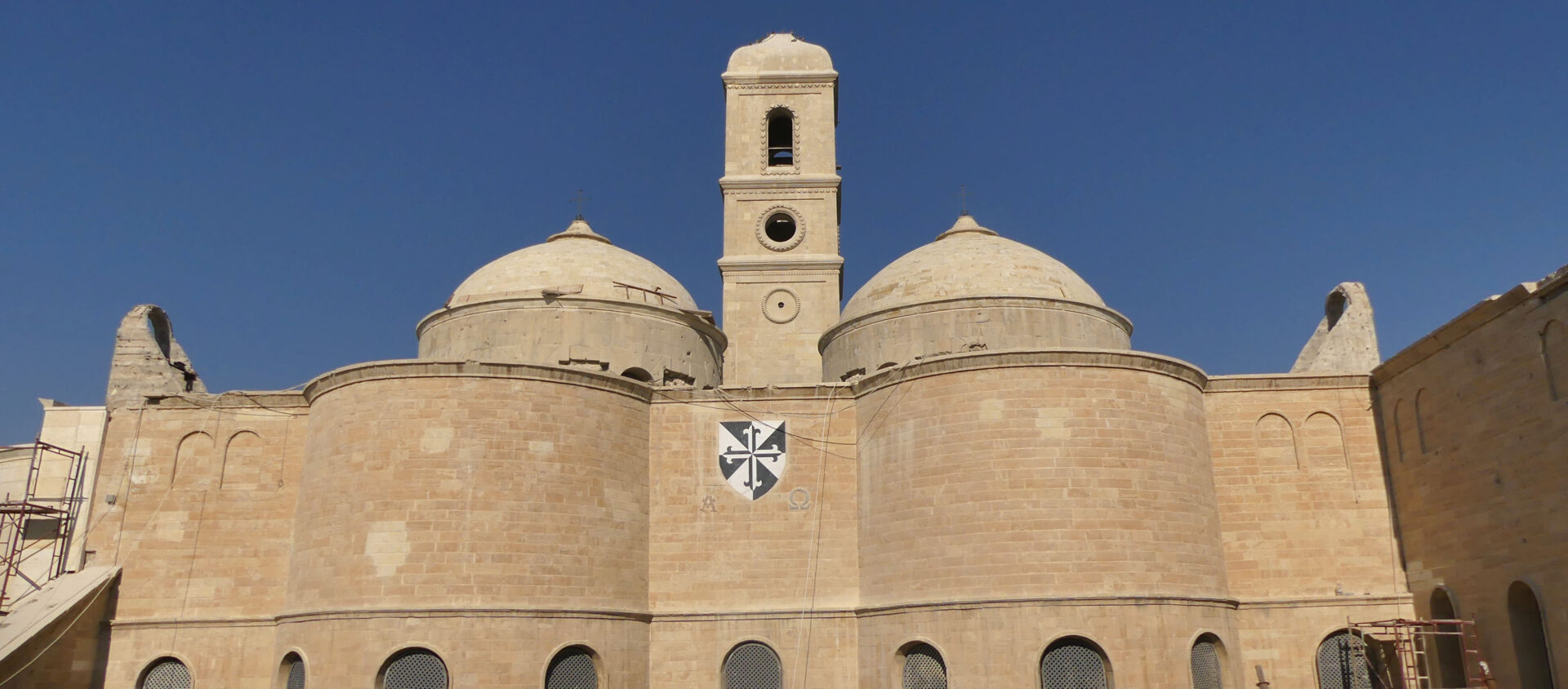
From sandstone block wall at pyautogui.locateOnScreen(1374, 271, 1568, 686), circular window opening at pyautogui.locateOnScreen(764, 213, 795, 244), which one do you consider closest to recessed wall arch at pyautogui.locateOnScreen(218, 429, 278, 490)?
circular window opening at pyautogui.locateOnScreen(764, 213, 795, 244)

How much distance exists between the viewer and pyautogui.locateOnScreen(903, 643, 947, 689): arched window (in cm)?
1872

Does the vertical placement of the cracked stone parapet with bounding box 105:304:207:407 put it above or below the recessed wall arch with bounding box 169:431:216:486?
above

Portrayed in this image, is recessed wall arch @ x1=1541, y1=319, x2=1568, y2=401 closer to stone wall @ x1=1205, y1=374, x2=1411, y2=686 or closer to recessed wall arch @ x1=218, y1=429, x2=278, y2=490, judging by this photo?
stone wall @ x1=1205, y1=374, x2=1411, y2=686

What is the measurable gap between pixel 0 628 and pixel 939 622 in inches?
623

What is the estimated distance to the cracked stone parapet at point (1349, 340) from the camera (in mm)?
24844

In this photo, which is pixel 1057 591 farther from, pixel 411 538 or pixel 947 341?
pixel 411 538

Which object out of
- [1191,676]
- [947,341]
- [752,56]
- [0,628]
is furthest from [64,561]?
[752,56]

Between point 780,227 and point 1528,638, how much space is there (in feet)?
72.0

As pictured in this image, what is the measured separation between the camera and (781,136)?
36000mm

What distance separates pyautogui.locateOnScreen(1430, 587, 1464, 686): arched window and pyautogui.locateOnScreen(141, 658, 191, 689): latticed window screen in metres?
22.3

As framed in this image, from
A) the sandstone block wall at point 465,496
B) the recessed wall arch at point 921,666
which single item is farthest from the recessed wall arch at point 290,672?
the recessed wall arch at point 921,666

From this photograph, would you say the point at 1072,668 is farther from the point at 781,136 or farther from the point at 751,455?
the point at 781,136

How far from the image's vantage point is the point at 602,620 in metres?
19.2

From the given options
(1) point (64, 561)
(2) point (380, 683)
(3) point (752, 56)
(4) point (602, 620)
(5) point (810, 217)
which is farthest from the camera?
(3) point (752, 56)
